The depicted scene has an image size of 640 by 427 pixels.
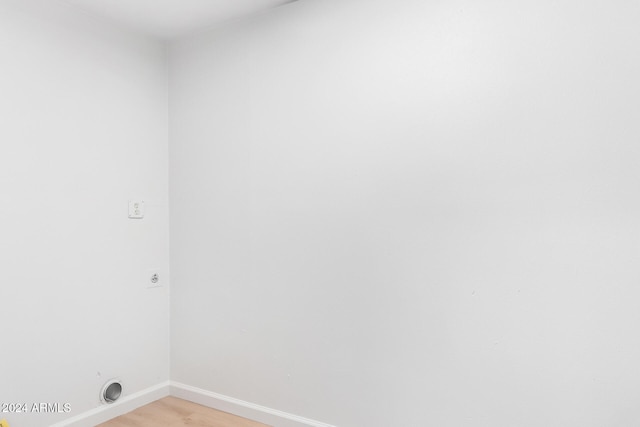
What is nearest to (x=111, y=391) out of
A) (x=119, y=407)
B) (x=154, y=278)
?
(x=119, y=407)

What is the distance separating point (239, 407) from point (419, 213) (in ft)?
5.01

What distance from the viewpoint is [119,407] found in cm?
227

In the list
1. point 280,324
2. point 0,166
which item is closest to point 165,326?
point 280,324

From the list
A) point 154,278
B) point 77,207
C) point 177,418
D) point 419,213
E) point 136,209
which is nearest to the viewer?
point 419,213

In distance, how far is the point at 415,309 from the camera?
1.77 metres

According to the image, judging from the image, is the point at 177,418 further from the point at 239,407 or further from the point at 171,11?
the point at 171,11

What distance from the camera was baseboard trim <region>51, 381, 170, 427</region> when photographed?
2.09m

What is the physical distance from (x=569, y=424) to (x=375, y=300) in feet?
2.85

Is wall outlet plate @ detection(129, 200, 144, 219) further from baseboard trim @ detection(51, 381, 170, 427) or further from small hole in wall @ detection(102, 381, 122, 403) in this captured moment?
baseboard trim @ detection(51, 381, 170, 427)

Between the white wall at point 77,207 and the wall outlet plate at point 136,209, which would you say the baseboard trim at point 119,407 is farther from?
the wall outlet plate at point 136,209

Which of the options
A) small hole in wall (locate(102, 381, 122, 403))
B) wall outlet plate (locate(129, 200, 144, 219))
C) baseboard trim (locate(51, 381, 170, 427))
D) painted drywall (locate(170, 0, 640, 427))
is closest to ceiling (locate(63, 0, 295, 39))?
painted drywall (locate(170, 0, 640, 427))

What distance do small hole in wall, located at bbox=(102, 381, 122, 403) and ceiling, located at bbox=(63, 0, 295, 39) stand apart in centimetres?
211

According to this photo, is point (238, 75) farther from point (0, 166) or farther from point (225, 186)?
point (0, 166)

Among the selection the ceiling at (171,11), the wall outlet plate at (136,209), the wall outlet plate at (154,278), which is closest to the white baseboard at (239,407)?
the wall outlet plate at (154,278)
